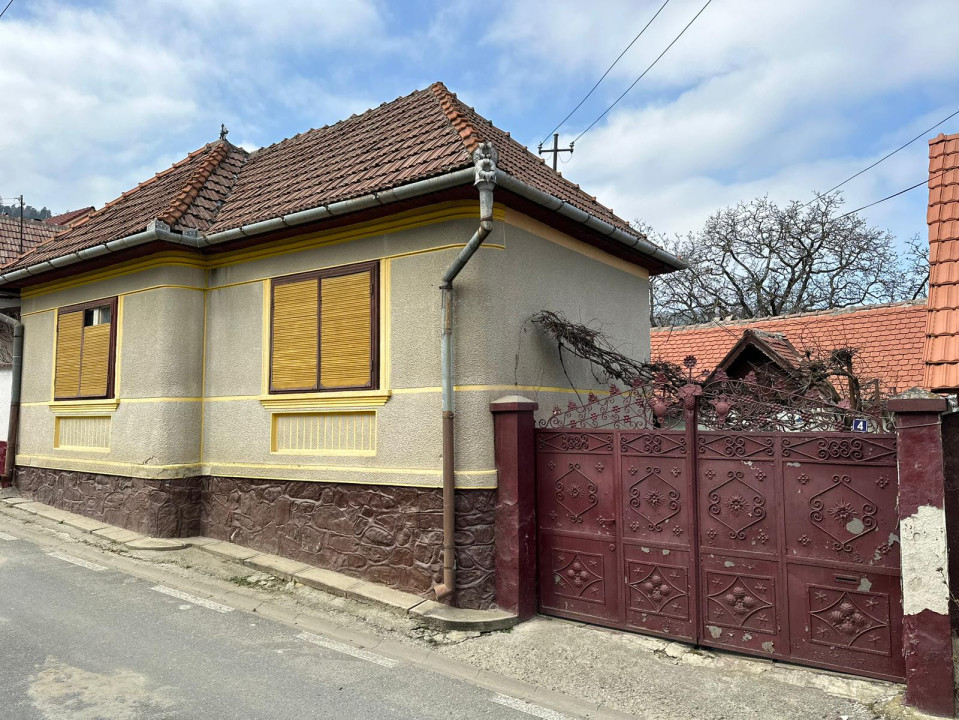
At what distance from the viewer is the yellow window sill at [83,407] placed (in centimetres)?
896

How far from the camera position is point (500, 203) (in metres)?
6.71

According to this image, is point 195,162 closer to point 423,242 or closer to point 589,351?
point 423,242

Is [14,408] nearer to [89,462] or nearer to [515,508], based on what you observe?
[89,462]

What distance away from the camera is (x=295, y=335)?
7.71 m

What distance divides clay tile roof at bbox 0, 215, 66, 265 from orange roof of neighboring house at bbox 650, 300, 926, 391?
52.3 ft

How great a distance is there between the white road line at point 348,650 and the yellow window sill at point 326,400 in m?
2.29

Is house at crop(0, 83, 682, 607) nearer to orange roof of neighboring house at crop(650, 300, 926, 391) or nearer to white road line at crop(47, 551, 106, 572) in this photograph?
white road line at crop(47, 551, 106, 572)

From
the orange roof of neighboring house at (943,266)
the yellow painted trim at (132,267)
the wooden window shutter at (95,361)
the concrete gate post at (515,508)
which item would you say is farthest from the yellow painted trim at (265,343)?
the orange roof of neighboring house at (943,266)

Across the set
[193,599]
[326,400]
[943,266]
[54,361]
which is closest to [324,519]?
[326,400]

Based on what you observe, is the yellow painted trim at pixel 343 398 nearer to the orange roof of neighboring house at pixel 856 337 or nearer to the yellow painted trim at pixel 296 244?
the yellow painted trim at pixel 296 244

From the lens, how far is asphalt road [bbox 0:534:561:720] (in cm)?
438

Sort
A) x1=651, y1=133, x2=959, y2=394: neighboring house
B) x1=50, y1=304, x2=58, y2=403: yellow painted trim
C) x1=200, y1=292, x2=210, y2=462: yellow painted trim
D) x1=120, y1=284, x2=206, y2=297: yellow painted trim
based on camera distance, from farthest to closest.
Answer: x1=50, y1=304, x2=58, y2=403: yellow painted trim → x1=200, y1=292, x2=210, y2=462: yellow painted trim → x1=120, y1=284, x2=206, y2=297: yellow painted trim → x1=651, y1=133, x2=959, y2=394: neighboring house

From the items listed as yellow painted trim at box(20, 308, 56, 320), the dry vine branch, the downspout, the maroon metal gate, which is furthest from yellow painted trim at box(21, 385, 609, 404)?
yellow painted trim at box(20, 308, 56, 320)

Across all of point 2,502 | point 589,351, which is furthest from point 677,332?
point 2,502
